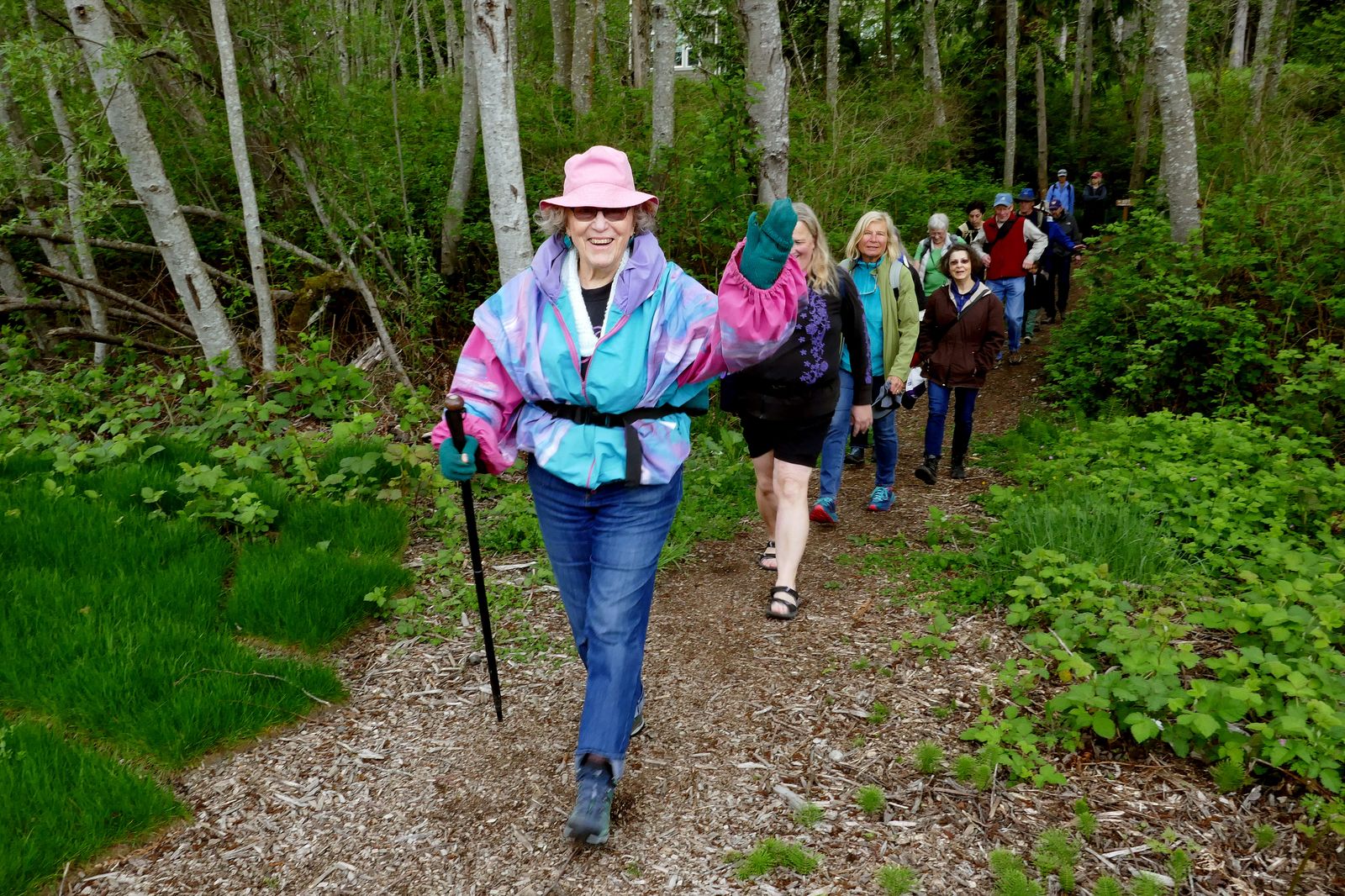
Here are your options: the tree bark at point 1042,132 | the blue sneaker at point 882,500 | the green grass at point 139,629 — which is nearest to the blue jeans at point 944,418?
the blue sneaker at point 882,500

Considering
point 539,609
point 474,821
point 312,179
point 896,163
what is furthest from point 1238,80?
point 474,821

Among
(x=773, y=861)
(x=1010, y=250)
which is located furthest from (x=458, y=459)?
(x=1010, y=250)

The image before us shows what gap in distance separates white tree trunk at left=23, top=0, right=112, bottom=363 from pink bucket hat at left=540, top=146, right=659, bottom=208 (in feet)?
19.5

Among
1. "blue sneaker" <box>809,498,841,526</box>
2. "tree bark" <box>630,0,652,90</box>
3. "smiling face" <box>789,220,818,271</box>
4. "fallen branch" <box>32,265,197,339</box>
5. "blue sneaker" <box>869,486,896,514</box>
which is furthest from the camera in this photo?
"tree bark" <box>630,0,652,90</box>

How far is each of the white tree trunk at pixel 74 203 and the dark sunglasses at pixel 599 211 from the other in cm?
602

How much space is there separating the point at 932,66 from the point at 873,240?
16.5 meters

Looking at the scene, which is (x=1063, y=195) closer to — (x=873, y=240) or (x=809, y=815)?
(x=873, y=240)

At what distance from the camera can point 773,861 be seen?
9.21ft

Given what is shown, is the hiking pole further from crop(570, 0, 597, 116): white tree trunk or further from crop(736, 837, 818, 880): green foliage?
crop(570, 0, 597, 116): white tree trunk

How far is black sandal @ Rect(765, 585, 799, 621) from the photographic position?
4426 millimetres

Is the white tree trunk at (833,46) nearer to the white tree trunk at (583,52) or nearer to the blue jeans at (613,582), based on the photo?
the white tree trunk at (583,52)

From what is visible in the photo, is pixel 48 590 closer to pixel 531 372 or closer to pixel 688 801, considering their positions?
pixel 531 372

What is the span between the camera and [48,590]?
13.6 ft

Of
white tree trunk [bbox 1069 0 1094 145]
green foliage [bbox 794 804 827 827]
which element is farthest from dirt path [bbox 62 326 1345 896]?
white tree trunk [bbox 1069 0 1094 145]
